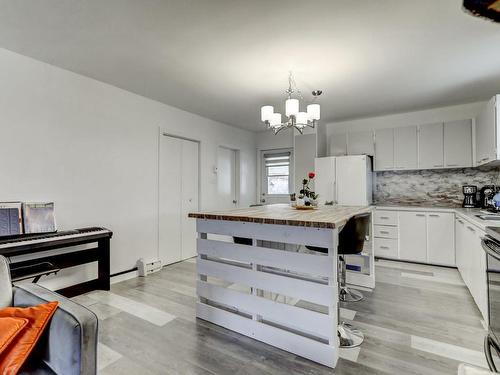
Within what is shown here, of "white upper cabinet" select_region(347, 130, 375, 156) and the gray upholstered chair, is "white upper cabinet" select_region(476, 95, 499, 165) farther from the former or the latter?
the gray upholstered chair

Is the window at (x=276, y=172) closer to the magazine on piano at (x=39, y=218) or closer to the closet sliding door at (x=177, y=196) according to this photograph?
the closet sliding door at (x=177, y=196)

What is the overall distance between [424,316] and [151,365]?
7.78 feet

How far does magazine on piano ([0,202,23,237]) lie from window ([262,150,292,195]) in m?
4.44

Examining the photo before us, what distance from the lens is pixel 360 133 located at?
471 cm

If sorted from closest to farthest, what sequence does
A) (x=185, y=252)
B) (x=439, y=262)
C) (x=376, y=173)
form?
(x=439, y=262) → (x=185, y=252) → (x=376, y=173)

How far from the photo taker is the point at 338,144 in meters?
4.95

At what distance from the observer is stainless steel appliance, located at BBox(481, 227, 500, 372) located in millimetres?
1470

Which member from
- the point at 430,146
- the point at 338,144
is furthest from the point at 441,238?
the point at 338,144

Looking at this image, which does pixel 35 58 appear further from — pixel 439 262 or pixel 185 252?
pixel 439 262

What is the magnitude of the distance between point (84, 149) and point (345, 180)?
3.86 metres

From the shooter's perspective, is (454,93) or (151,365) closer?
(151,365)

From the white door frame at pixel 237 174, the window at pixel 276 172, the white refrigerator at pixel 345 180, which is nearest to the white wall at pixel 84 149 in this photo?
the white door frame at pixel 237 174

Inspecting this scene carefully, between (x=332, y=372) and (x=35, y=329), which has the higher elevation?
(x=35, y=329)

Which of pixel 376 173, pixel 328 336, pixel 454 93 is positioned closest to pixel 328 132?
pixel 376 173
